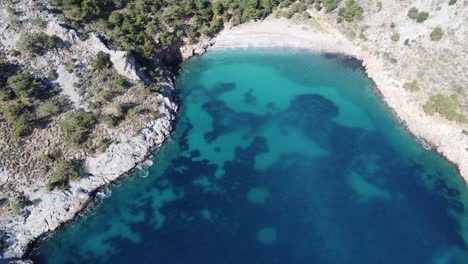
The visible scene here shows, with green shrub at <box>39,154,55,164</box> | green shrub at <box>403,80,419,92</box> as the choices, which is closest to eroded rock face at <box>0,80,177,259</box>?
green shrub at <box>39,154,55,164</box>

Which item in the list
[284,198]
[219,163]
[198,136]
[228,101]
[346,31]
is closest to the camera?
[284,198]

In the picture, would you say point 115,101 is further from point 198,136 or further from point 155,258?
point 155,258

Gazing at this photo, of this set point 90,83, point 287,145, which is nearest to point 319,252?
point 287,145

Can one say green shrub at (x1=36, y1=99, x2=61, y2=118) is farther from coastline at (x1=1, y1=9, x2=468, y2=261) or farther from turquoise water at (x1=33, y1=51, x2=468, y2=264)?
turquoise water at (x1=33, y1=51, x2=468, y2=264)

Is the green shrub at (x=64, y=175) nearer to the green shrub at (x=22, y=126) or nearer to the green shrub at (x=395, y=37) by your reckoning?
the green shrub at (x=22, y=126)

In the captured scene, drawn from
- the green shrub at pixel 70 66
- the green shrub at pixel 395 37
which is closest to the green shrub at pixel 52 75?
the green shrub at pixel 70 66
